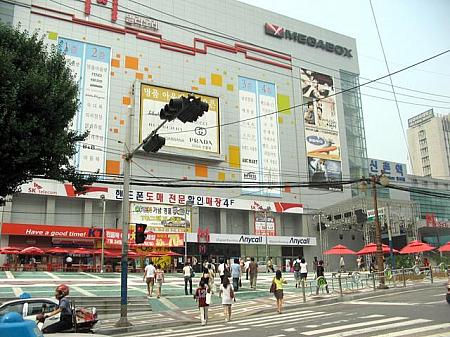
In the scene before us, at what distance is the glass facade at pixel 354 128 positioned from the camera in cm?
6969

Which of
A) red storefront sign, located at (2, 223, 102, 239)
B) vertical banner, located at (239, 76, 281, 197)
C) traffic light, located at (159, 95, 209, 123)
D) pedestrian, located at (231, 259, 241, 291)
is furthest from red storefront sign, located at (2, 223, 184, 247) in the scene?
traffic light, located at (159, 95, 209, 123)

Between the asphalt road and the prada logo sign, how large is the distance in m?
55.4

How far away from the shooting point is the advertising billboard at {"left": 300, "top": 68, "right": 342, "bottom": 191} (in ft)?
210

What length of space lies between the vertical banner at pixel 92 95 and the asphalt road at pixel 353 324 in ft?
117

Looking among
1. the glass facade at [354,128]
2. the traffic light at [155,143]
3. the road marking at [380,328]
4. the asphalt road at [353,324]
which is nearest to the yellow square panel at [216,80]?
the glass facade at [354,128]

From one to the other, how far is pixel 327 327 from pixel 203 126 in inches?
1716

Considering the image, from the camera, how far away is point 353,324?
1204 cm

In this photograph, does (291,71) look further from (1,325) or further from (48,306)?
(1,325)

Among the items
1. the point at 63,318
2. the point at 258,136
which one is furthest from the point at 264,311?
the point at 258,136

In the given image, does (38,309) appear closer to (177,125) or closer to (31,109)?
Answer: (31,109)

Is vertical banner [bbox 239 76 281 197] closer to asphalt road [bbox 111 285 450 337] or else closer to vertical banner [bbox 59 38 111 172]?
vertical banner [bbox 59 38 111 172]

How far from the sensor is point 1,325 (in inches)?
135

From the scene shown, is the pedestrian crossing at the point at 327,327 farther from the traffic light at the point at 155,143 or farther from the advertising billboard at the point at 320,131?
the advertising billboard at the point at 320,131

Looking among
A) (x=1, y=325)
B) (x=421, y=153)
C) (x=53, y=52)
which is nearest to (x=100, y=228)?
(x=53, y=52)
